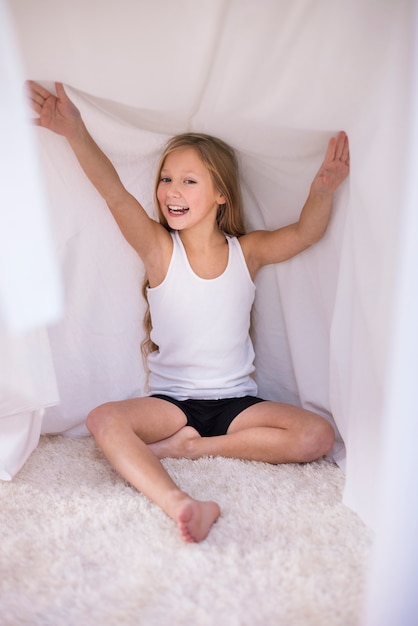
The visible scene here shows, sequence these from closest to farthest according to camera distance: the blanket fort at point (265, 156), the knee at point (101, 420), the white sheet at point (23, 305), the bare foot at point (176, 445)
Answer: the blanket fort at point (265, 156), the white sheet at point (23, 305), the knee at point (101, 420), the bare foot at point (176, 445)

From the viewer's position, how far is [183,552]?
39.2 inches

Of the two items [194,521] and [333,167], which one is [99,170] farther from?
[194,521]

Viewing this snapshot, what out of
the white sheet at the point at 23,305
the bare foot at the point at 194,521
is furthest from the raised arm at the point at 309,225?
the bare foot at the point at 194,521

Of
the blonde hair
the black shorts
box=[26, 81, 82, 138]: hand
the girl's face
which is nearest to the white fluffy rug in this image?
the black shorts

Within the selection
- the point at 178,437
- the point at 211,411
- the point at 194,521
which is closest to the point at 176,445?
the point at 178,437

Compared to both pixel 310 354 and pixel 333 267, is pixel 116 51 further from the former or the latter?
pixel 310 354

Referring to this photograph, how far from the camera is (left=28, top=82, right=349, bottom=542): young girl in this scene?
133cm

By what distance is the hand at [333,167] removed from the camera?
3.99 ft

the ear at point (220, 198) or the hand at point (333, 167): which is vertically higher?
the hand at point (333, 167)

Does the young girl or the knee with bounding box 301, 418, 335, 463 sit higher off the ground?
the young girl

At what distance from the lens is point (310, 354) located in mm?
1480

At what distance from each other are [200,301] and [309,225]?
298 mm

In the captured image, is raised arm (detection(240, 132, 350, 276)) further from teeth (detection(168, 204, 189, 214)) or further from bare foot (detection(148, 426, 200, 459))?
bare foot (detection(148, 426, 200, 459))

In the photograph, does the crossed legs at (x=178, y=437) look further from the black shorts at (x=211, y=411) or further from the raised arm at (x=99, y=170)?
the raised arm at (x=99, y=170)
